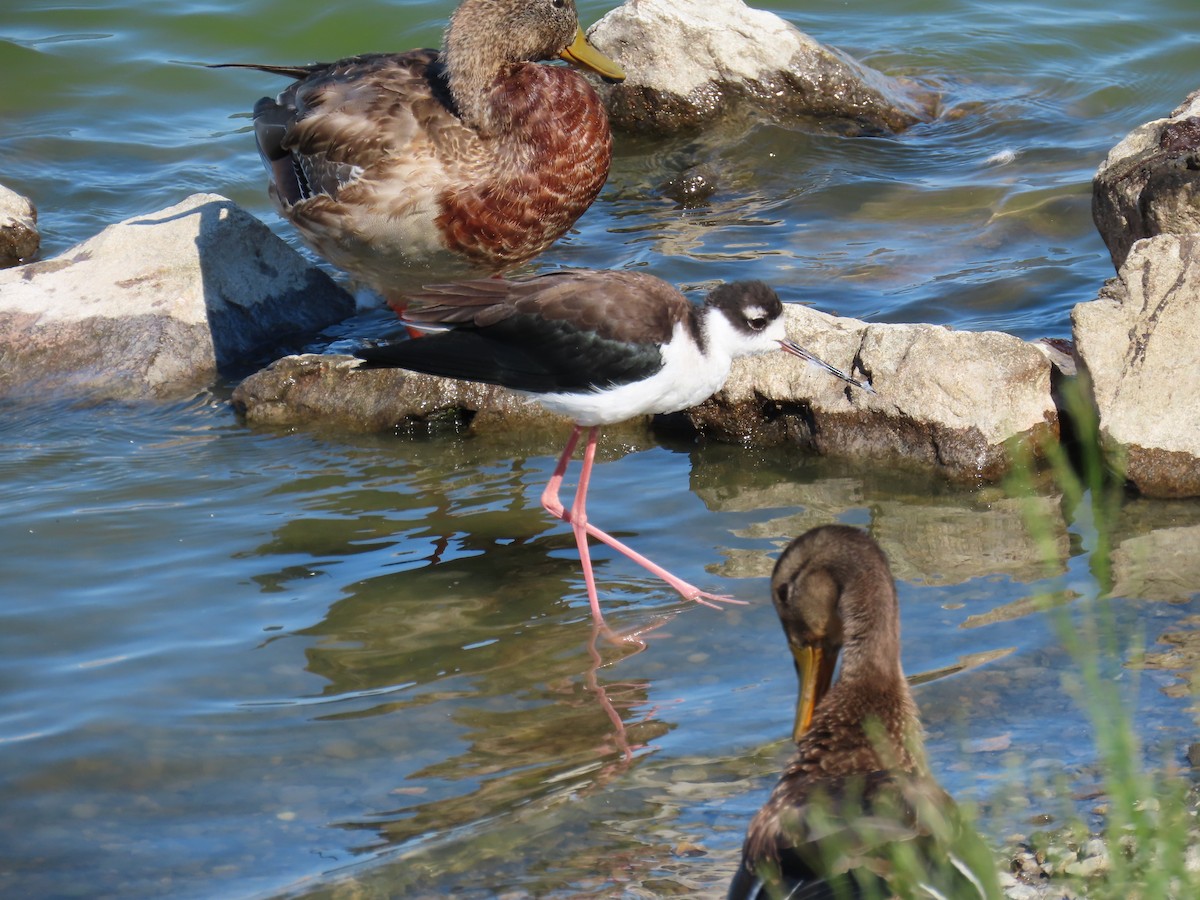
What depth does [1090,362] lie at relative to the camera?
686 cm

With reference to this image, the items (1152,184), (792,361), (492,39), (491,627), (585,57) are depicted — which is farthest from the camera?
(585,57)

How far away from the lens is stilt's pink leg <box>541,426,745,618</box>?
6.32 m

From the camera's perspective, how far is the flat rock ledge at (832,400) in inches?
278

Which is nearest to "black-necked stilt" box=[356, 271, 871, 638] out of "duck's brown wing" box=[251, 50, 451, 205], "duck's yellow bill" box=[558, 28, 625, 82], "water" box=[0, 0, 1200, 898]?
"water" box=[0, 0, 1200, 898]

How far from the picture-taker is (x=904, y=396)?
718 centimetres

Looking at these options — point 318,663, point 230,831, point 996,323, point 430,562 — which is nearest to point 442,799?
point 230,831

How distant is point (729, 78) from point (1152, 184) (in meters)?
5.48

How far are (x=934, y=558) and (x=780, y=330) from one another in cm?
115

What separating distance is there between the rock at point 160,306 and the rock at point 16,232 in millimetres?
1609

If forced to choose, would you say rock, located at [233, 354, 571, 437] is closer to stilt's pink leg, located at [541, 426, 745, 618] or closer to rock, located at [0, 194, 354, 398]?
rock, located at [0, 194, 354, 398]

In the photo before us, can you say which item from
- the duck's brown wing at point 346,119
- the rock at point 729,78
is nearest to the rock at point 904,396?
the duck's brown wing at point 346,119

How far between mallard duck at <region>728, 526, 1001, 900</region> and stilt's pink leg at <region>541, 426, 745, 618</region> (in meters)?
1.87

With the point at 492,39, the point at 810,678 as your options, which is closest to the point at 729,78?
the point at 492,39

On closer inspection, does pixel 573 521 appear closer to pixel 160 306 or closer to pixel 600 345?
pixel 600 345
